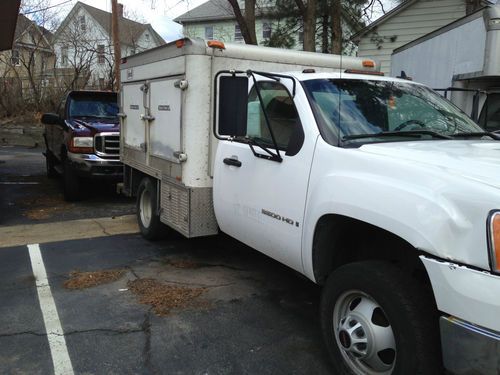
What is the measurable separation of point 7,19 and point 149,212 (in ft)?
21.3

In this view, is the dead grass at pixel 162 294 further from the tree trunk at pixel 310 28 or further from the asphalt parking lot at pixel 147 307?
the tree trunk at pixel 310 28

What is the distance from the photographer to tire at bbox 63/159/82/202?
9117 millimetres

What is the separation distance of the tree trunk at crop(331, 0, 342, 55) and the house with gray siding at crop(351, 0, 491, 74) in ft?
5.02

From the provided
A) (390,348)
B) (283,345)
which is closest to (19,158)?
(283,345)

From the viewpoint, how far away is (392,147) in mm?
3215

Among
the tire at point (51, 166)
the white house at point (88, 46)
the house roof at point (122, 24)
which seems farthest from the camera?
the house roof at point (122, 24)

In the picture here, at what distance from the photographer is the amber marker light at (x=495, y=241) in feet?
7.29

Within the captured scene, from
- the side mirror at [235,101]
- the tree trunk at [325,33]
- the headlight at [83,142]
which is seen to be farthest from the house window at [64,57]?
the side mirror at [235,101]

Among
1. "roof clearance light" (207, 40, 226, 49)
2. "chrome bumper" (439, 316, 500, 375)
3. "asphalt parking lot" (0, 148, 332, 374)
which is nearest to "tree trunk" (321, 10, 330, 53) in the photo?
"asphalt parking lot" (0, 148, 332, 374)

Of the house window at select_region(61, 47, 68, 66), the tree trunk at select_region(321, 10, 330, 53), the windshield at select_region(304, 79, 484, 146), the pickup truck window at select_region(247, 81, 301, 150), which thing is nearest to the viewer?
the windshield at select_region(304, 79, 484, 146)

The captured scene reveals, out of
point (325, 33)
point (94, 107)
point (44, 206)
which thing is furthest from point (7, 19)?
point (325, 33)

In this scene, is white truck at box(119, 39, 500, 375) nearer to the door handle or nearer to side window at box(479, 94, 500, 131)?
the door handle

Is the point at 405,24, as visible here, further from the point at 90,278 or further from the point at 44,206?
the point at 90,278

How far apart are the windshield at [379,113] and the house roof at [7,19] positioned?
7.41 meters
